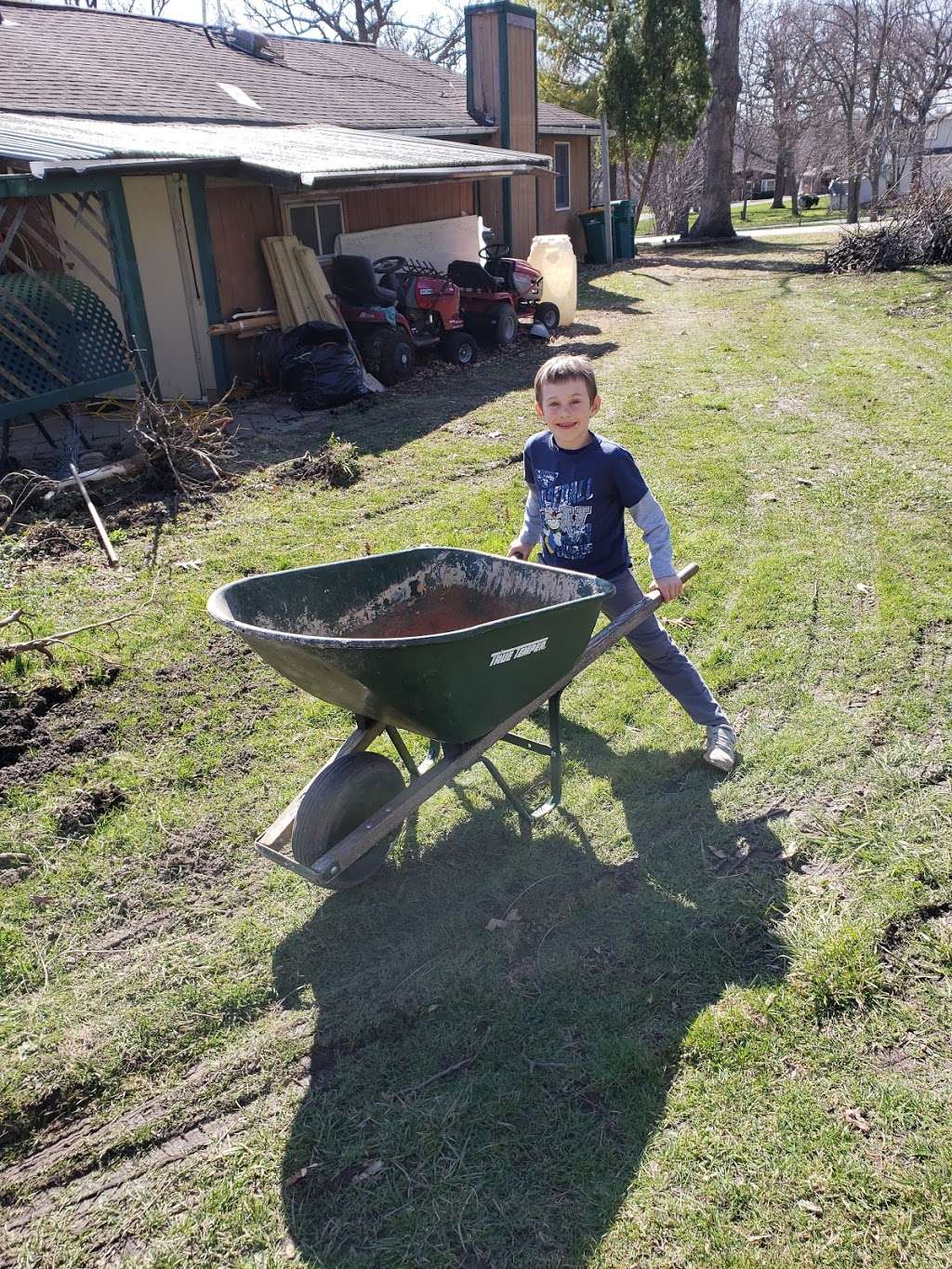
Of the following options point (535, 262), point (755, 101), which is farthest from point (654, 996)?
point (755, 101)

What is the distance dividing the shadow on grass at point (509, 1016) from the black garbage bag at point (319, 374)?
7.62 m

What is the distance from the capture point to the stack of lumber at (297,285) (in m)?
12.4

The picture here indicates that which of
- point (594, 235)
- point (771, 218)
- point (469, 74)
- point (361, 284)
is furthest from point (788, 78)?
point (361, 284)

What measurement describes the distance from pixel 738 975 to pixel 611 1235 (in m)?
0.97

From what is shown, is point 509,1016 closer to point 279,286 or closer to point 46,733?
point 46,733

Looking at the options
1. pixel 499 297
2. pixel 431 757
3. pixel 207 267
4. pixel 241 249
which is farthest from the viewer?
pixel 499 297

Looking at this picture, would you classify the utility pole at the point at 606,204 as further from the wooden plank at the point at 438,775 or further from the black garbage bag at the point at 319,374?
the wooden plank at the point at 438,775

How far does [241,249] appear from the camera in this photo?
488 inches

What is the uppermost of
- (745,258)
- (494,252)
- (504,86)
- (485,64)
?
(485,64)

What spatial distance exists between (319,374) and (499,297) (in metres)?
4.27

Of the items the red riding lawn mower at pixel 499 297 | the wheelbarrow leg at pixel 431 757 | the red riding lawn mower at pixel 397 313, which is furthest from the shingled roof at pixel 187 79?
the wheelbarrow leg at pixel 431 757

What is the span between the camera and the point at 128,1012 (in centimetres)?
312

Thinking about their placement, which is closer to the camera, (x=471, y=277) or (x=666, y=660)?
(x=666, y=660)

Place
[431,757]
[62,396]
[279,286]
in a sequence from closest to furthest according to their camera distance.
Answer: [431,757] → [62,396] → [279,286]
